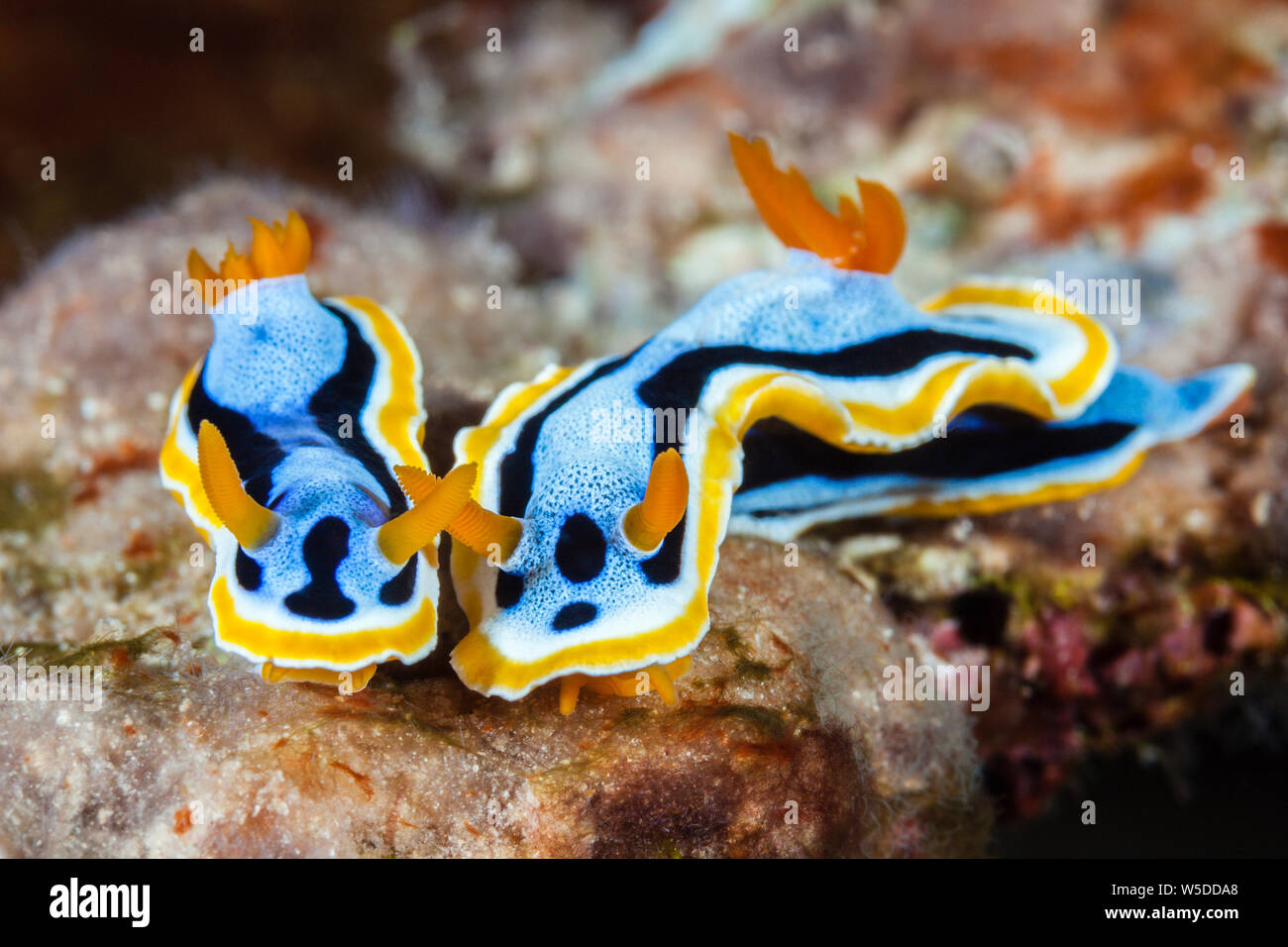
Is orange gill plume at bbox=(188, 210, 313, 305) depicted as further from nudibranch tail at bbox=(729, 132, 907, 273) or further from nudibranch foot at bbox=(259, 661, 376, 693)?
nudibranch tail at bbox=(729, 132, 907, 273)
